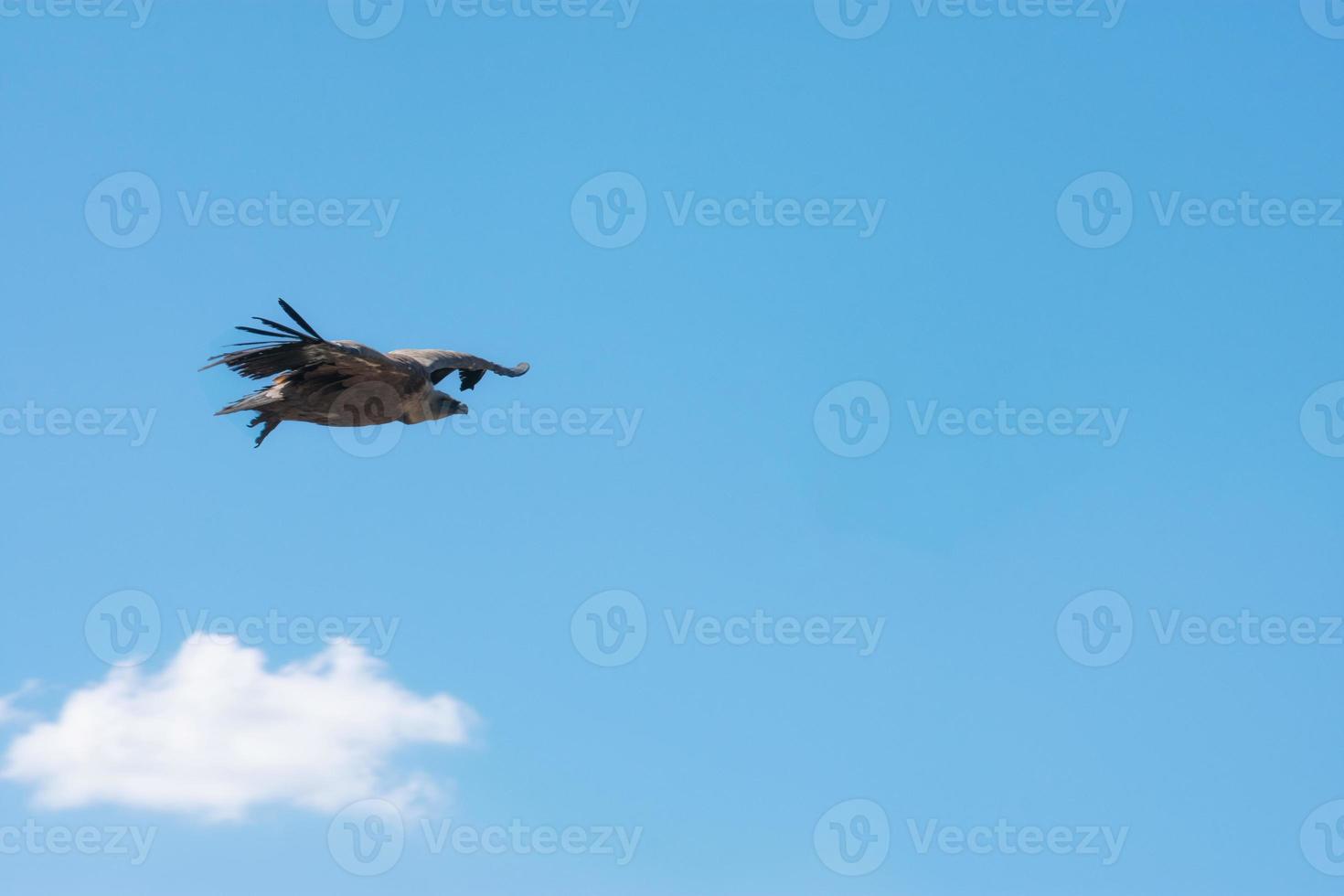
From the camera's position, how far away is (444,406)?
28.6 metres

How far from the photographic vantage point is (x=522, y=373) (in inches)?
1246

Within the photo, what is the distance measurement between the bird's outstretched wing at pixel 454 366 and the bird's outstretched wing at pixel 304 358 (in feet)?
3.39

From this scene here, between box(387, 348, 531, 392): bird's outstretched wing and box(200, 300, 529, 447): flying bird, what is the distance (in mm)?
33

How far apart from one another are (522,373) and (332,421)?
502cm

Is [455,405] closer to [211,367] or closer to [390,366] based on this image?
[390,366]

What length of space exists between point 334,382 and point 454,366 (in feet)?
11.0

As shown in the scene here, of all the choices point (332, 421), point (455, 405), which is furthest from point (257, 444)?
point (455, 405)

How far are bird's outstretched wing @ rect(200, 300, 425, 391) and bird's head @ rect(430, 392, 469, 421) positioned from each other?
1720mm

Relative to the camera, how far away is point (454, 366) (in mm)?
29609

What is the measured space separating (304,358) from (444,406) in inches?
140

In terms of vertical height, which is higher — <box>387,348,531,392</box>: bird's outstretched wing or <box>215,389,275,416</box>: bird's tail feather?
<box>387,348,531,392</box>: bird's outstretched wing

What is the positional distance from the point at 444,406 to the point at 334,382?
2.48 metres

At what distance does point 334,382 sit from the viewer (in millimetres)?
26625

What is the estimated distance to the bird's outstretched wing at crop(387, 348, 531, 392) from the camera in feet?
92.7
